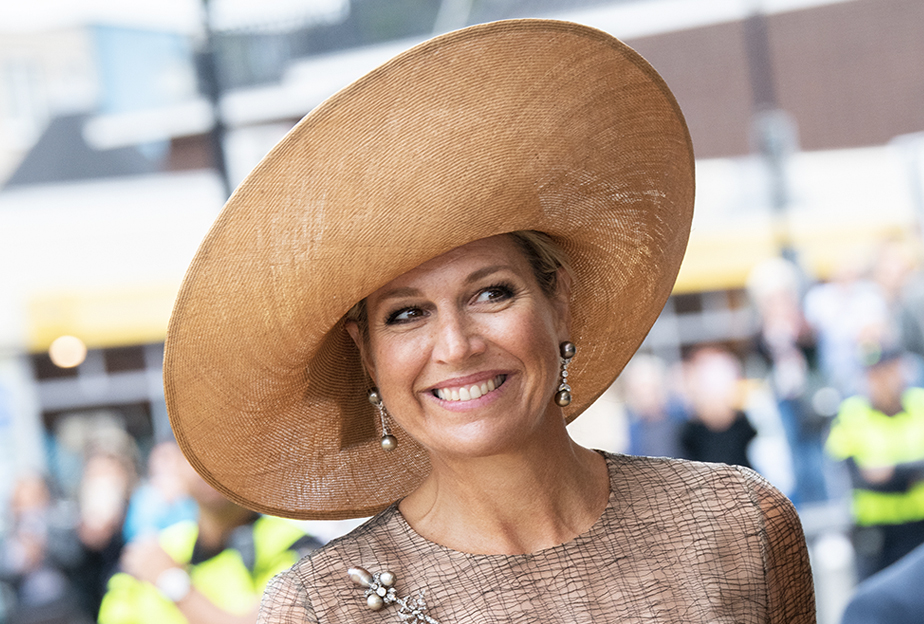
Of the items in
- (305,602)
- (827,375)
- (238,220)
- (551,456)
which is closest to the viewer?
(238,220)

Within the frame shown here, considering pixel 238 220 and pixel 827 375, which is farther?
pixel 827 375

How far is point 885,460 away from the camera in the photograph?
5.78m

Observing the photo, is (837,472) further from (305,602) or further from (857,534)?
(305,602)

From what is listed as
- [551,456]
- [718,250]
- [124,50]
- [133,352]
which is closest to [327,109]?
[551,456]

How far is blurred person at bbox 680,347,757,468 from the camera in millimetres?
6055

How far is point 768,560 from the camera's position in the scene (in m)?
1.85

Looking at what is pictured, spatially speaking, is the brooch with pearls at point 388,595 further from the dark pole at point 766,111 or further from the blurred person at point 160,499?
the dark pole at point 766,111

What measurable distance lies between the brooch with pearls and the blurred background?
6164mm

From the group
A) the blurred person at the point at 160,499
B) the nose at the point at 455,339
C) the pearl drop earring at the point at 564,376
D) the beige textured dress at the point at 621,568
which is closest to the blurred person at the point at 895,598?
the beige textured dress at the point at 621,568

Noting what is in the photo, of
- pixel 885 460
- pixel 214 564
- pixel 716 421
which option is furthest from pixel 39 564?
pixel 885 460

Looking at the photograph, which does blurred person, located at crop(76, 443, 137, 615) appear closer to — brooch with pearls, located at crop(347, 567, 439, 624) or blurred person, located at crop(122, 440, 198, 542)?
blurred person, located at crop(122, 440, 198, 542)

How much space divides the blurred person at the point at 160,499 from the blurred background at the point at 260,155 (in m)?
1.79

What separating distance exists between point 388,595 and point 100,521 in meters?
5.07

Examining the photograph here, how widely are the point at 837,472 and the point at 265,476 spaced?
5.41 metres
